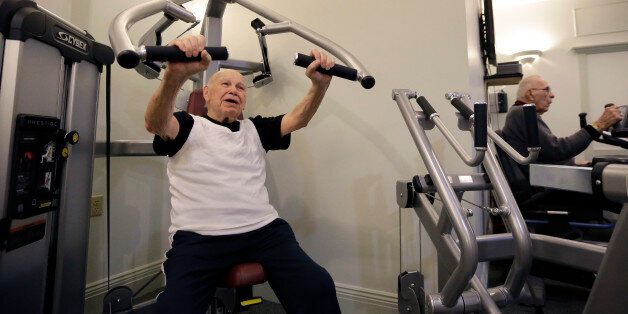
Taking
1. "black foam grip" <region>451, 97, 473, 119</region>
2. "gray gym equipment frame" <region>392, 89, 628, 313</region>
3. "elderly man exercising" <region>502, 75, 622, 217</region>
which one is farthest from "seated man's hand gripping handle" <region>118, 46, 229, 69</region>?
"elderly man exercising" <region>502, 75, 622, 217</region>

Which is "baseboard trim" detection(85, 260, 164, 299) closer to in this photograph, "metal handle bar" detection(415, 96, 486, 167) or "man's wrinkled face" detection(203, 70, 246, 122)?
"man's wrinkled face" detection(203, 70, 246, 122)

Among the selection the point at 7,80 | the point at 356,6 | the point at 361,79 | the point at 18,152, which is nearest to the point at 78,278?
the point at 18,152

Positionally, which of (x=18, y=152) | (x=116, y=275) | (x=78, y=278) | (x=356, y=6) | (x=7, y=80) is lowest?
(x=116, y=275)

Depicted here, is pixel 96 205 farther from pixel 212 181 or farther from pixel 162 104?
pixel 162 104

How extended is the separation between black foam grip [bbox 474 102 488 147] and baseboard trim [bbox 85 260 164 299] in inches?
71.6

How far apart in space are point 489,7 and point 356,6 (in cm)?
87

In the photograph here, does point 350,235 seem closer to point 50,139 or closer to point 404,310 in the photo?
point 404,310

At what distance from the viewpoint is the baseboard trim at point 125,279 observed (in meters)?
1.56

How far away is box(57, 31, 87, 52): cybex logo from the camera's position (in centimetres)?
96

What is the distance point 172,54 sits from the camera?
Answer: 0.68 metres

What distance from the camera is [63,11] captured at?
1.46m

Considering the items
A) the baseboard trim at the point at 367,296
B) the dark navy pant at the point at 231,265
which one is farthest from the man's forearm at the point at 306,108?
the baseboard trim at the point at 367,296

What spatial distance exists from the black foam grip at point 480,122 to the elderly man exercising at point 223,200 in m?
0.47

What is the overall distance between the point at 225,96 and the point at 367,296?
3.93 feet
